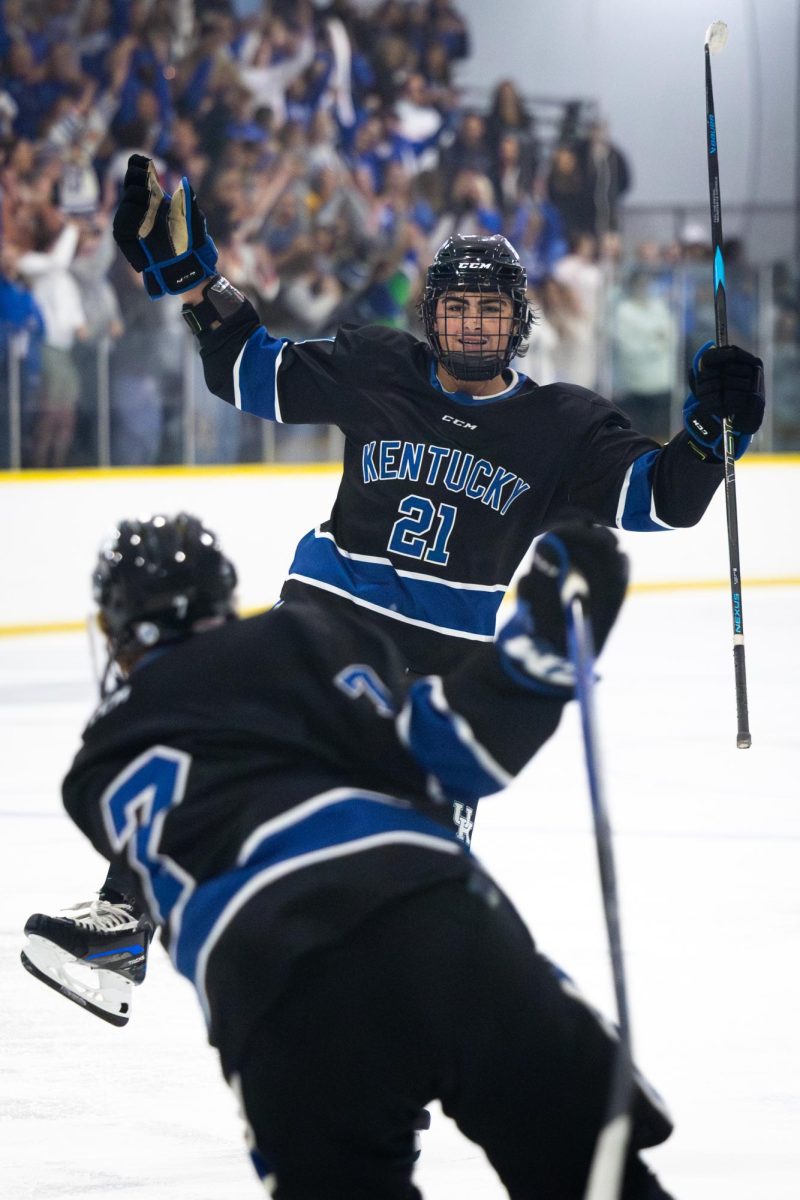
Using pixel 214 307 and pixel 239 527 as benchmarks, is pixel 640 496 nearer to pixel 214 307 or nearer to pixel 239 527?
pixel 214 307

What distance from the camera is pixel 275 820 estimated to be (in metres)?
1.58

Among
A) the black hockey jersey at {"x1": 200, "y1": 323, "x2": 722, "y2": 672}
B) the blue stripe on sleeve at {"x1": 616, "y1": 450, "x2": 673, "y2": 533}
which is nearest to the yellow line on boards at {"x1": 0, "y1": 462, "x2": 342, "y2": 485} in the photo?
the black hockey jersey at {"x1": 200, "y1": 323, "x2": 722, "y2": 672}

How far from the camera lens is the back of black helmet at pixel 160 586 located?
66.2 inches

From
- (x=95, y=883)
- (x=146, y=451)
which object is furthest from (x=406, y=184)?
(x=95, y=883)

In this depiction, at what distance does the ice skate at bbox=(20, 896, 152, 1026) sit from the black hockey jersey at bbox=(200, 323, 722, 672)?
622 mm

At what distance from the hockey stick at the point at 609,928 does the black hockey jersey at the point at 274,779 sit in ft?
0.16

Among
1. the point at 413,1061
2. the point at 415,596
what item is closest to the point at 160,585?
the point at 413,1061

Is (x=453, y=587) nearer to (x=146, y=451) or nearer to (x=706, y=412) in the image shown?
(x=706, y=412)

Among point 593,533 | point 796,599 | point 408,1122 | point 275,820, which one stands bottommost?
point 796,599

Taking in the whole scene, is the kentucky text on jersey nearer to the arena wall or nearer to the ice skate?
the ice skate

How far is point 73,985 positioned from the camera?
3.07 m

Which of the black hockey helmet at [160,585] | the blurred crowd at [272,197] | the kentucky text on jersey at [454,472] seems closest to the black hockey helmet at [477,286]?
the kentucky text on jersey at [454,472]

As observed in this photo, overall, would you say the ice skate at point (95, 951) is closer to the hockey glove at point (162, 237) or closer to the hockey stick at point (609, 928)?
the hockey glove at point (162, 237)

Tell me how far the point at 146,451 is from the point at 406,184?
2852 millimetres
